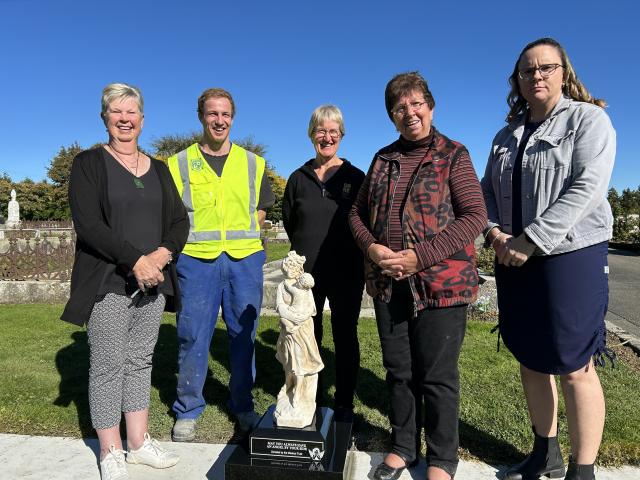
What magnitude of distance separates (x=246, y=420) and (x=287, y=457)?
103 cm

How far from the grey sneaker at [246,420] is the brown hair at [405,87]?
238 centimetres

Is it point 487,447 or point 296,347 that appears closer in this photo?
point 296,347

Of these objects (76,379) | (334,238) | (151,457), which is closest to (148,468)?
(151,457)

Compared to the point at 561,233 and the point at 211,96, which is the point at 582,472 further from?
the point at 211,96

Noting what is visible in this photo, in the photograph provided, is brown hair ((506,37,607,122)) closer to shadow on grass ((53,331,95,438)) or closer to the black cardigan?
the black cardigan

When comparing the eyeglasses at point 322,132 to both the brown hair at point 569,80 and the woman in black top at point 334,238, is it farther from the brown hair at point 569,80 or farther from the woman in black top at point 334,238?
the brown hair at point 569,80

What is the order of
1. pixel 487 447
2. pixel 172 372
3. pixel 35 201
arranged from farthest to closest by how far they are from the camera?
pixel 35 201, pixel 172 372, pixel 487 447

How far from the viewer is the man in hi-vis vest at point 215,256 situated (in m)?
3.19

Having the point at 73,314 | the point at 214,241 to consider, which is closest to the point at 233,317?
the point at 214,241

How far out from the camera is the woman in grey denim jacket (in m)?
2.25

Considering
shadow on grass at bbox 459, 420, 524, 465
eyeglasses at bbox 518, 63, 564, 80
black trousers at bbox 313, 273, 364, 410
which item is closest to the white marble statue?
black trousers at bbox 313, 273, 364, 410

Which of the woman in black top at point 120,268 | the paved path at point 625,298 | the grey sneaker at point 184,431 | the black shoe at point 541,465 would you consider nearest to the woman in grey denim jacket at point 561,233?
the black shoe at point 541,465

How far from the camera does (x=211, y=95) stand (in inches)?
125

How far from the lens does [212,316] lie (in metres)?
3.31
